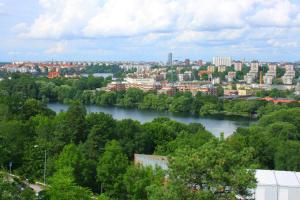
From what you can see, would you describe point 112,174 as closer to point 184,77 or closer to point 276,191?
point 276,191

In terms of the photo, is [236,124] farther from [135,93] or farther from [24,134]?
[24,134]

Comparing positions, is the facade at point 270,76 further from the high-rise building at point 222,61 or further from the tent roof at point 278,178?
the tent roof at point 278,178

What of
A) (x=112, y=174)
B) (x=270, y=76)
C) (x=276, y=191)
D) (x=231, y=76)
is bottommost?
(x=231, y=76)

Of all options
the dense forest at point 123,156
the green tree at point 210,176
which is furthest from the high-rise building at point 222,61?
the green tree at point 210,176

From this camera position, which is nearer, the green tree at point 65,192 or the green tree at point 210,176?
the green tree at point 210,176

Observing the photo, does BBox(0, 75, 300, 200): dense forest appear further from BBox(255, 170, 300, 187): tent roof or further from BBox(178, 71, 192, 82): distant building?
BBox(178, 71, 192, 82): distant building

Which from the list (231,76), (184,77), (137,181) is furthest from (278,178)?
(184,77)

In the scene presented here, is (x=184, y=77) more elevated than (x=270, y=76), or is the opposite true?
(x=270, y=76)

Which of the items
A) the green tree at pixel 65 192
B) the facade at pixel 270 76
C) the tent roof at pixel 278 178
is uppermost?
the green tree at pixel 65 192
